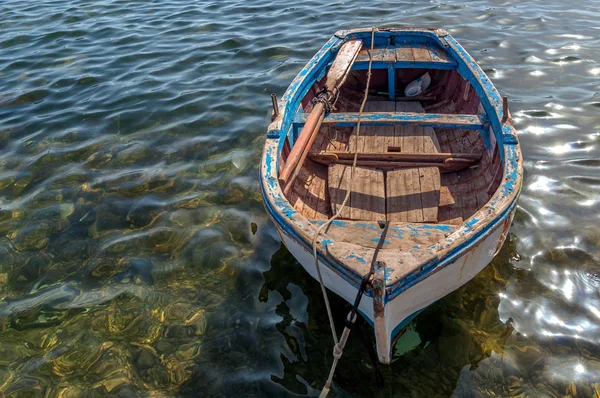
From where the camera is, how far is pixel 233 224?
243 inches

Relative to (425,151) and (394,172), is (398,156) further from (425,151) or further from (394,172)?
(425,151)

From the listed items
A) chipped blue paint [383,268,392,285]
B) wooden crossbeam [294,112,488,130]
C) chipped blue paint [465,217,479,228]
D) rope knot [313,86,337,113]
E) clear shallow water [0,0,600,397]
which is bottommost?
clear shallow water [0,0,600,397]

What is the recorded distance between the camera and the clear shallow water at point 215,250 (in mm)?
4320

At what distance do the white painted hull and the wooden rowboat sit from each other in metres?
0.01

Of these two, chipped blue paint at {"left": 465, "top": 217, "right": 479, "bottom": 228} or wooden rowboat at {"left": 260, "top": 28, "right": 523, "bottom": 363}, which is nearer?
wooden rowboat at {"left": 260, "top": 28, "right": 523, "bottom": 363}

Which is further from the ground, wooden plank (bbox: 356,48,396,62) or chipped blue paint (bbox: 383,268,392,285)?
wooden plank (bbox: 356,48,396,62)

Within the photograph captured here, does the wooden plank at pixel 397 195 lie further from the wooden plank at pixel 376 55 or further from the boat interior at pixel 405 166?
the wooden plank at pixel 376 55

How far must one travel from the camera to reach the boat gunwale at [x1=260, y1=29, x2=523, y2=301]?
11.4ft

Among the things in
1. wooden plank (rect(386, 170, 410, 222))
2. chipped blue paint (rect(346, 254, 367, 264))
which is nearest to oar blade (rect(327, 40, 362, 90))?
wooden plank (rect(386, 170, 410, 222))

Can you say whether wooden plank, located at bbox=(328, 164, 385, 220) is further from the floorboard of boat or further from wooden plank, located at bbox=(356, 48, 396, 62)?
wooden plank, located at bbox=(356, 48, 396, 62)

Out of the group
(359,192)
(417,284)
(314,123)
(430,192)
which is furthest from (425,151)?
(417,284)

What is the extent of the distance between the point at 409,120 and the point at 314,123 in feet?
5.05

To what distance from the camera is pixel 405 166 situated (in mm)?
6051

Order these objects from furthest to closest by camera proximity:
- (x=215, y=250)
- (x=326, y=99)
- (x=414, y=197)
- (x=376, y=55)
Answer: (x=376, y=55) → (x=326, y=99) → (x=215, y=250) → (x=414, y=197)
